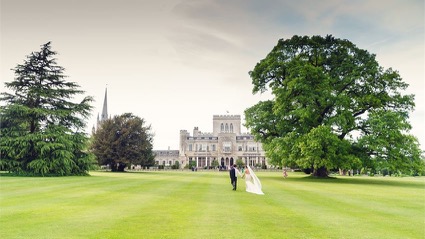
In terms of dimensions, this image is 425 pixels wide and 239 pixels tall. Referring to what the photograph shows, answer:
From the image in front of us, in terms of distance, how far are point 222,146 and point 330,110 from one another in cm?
8338

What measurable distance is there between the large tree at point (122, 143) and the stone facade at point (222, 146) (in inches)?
2346

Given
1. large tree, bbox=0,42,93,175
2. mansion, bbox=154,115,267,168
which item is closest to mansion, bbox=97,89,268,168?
mansion, bbox=154,115,267,168

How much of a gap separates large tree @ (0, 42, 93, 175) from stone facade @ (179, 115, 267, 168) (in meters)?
80.2

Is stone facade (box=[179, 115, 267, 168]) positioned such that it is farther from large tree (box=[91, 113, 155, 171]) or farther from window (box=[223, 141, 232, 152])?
large tree (box=[91, 113, 155, 171])

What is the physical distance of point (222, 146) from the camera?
115 m

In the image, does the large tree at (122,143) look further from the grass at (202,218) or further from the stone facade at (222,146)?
the stone facade at (222,146)

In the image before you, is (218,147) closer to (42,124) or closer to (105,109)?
(105,109)

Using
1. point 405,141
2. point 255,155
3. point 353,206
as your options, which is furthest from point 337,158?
point 255,155

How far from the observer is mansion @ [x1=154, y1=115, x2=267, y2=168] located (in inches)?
4493

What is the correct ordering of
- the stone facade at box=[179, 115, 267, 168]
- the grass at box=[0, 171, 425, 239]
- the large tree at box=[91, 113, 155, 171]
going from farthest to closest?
the stone facade at box=[179, 115, 267, 168]
the large tree at box=[91, 113, 155, 171]
the grass at box=[0, 171, 425, 239]

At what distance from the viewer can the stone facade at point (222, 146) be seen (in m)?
114

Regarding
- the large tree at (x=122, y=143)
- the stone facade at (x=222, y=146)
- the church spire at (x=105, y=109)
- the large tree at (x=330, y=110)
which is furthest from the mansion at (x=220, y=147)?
the large tree at (x=330, y=110)

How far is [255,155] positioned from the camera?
4478 inches

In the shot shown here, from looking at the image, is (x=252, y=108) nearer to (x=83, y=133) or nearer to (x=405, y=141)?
(x=405, y=141)
